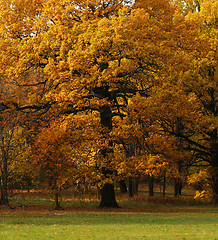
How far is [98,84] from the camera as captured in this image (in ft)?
81.7

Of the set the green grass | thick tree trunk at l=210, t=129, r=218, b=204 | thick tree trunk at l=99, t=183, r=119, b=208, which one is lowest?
the green grass

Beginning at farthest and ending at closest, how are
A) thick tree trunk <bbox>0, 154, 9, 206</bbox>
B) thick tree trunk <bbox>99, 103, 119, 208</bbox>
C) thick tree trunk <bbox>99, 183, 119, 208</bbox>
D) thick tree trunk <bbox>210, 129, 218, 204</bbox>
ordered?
1. thick tree trunk <bbox>210, 129, 218, 204</bbox>
2. thick tree trunk <bbox>99, 183, 119, 208</bbox>
3. thick tree trunk <bbox>99, 103, 119, 208</bbox>
4. thick tree trunk <bbox>0, 154, 9, 206</bbox>

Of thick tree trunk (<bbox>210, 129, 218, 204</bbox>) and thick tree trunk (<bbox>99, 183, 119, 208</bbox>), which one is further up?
thick tree trunk (<bbox>210, 129, 218, 204</bbox>)

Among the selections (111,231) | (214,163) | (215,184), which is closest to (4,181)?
(111,231)

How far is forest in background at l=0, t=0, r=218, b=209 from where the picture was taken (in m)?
25.4

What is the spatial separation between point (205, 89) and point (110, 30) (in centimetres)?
959

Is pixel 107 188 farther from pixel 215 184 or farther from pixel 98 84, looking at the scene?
pixel 215 184

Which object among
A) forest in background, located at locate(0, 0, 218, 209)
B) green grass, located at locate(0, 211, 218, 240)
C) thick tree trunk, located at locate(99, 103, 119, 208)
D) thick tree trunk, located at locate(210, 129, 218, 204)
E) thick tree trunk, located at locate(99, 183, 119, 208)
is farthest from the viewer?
thick tree trunk, located at locate(210, 129, 218, 204)

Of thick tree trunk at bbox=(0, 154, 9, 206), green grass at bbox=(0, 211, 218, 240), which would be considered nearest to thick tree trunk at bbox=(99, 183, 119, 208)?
thick tree trunk at bbox=(0, 154, 9, 206)

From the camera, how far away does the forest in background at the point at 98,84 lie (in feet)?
83.3

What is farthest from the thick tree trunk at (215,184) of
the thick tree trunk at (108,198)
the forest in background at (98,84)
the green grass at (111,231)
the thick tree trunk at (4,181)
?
the thick tree trunk at (4,181)

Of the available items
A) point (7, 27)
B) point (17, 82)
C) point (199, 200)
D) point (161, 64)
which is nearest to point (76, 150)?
point (17, 82)

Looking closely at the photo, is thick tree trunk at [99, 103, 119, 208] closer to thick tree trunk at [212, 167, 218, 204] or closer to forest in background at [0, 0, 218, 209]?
forest in background at [0, 0, 218, 209]

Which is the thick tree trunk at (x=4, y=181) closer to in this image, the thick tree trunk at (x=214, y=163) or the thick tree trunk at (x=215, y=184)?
the thick tree trunk at (x=214, y=163)
